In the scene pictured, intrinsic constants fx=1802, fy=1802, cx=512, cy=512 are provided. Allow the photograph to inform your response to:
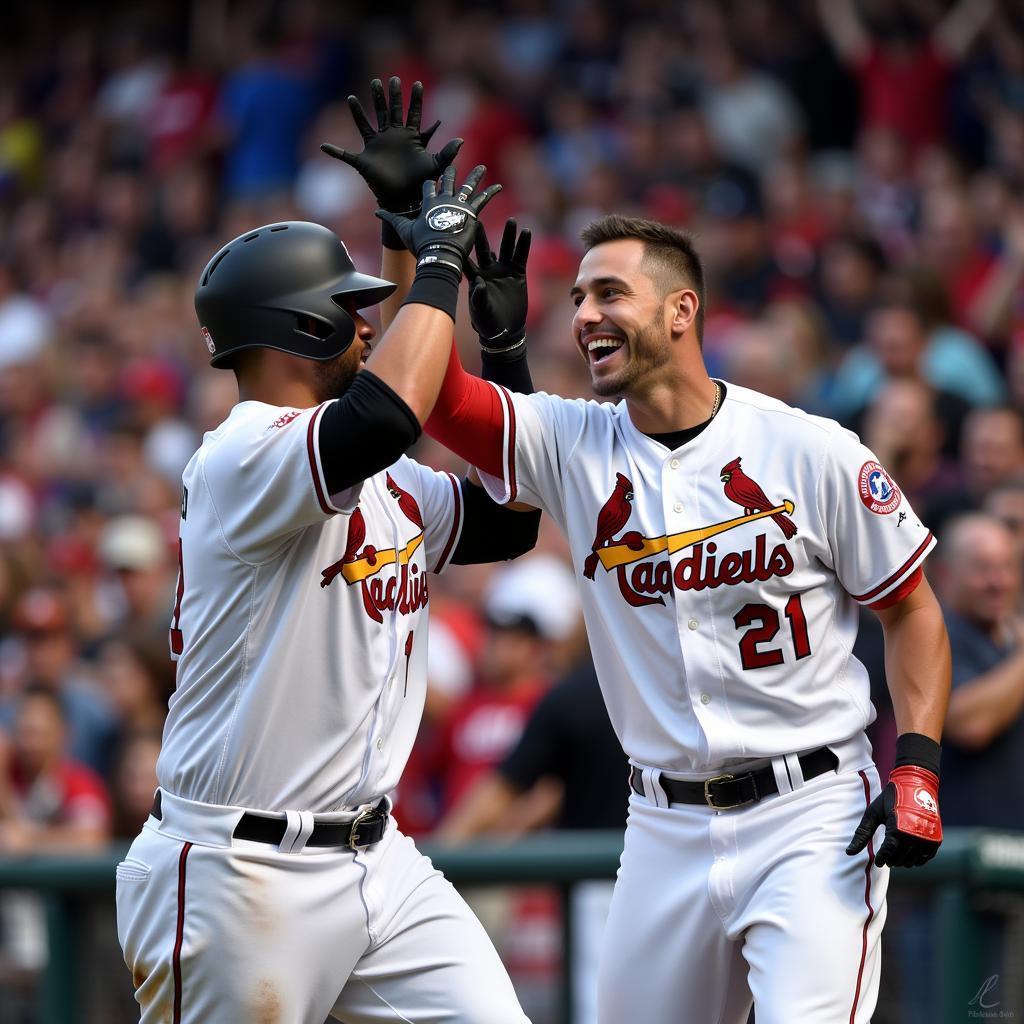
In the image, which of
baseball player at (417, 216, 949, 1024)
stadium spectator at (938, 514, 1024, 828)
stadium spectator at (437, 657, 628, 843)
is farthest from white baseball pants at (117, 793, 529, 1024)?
stadium spectator at (938, 514, 1024, 828)

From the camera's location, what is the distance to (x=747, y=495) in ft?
12.8

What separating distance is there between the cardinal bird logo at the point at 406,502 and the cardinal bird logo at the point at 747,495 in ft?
2.21

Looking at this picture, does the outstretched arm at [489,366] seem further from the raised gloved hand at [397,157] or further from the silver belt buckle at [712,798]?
the silver belt buckle at [712,798]

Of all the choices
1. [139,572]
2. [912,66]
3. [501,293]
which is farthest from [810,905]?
[912,66]

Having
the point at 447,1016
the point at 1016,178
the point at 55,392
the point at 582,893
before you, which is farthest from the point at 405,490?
the point at 55,392

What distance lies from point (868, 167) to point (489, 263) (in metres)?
5.41

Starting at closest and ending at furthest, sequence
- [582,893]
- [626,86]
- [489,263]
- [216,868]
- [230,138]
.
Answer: [216,868] → [489,263] → [582,893] → [626,86] → [230,138]

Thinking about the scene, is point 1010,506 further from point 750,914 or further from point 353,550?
point 353,550

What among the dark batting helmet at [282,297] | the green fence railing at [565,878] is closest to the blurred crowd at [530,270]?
the green fence railing at [565,878]

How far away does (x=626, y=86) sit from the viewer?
10688 millimetres

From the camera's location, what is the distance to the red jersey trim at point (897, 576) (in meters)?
3.84

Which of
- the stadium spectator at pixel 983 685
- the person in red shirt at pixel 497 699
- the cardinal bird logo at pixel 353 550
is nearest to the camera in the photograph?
the cardinal bird logo at pixel 353 550

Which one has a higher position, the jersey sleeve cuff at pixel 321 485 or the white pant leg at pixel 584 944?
the jersey sleeve cuff at pixel 321 485

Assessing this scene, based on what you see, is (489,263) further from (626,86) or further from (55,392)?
(55,392)
